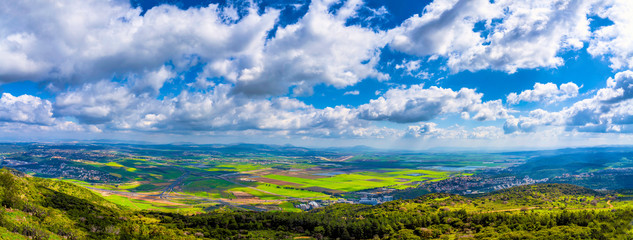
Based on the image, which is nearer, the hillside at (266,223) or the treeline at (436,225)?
the hillside at (266,223)

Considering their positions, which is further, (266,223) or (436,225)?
(266,223)

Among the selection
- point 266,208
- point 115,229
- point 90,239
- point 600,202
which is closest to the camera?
point 90,239

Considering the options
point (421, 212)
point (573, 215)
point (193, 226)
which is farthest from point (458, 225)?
point (193, 226)

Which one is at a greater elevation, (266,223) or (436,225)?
(436,225)

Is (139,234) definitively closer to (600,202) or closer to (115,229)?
(115,229)

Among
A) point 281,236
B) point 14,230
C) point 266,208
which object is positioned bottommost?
point 266,208

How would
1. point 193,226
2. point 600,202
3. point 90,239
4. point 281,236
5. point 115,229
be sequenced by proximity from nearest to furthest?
Result: point 90,239
point 115,229
point 281,236
point 193,226
point 600,202

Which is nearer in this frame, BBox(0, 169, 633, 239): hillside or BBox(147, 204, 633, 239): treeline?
BBox(0, 169, 633, 239): hillside

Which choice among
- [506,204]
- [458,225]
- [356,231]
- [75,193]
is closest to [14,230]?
[356,231]

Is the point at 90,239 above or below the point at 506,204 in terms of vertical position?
above

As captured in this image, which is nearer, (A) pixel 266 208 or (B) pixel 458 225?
(B) pixel 458 225
